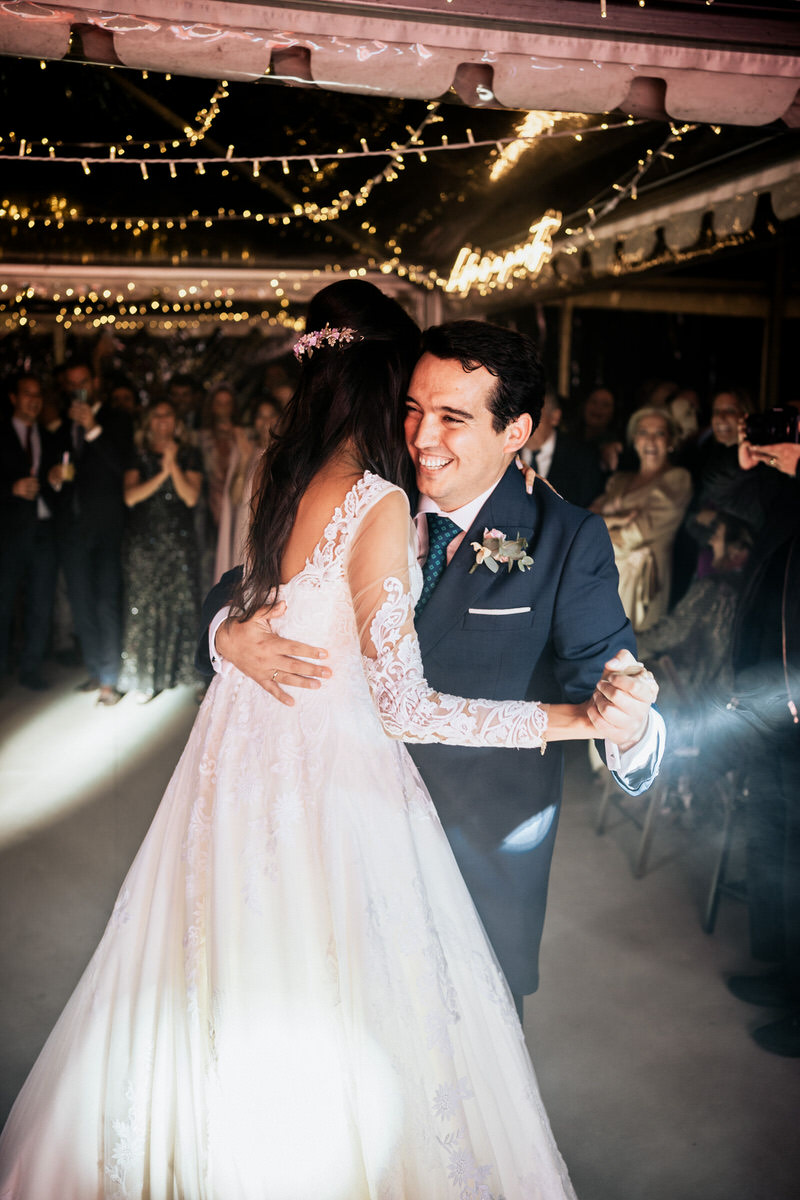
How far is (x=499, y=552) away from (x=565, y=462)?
2949 millimetres

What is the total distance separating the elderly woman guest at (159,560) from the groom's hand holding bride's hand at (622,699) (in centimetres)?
428

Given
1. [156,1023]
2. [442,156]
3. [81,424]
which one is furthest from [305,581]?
[81,424]

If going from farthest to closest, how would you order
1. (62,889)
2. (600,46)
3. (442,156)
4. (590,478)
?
(590,478), (442,156), (62,889), (600,46)

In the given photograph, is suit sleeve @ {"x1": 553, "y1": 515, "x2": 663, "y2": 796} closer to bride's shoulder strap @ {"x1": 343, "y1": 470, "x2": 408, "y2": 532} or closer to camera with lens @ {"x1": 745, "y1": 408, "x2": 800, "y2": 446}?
bride's shoulder strap @ {"x1": 343, "y1": 470, "x2": 408, "y2": 532}

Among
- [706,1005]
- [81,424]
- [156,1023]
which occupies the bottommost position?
[706,1005]

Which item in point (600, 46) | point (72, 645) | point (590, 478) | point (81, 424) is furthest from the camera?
point (72, 645)

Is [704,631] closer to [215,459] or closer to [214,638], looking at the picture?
[214,638]

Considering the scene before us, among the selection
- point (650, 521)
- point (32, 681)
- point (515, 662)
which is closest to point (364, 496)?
point (515, 662)

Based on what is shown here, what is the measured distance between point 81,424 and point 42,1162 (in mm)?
4951

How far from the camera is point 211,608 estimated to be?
6.22ft

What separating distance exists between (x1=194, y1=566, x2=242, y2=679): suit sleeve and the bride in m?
0.19

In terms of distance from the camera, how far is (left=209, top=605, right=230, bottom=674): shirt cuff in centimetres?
170

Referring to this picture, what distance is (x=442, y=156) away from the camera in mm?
3980

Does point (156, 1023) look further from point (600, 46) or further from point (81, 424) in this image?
point (81, 424)
